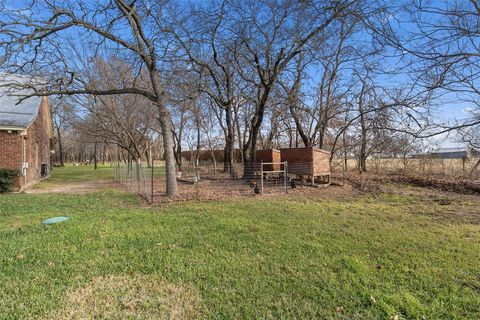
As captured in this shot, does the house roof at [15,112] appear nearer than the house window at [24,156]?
Yes

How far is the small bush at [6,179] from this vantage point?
11031 mm

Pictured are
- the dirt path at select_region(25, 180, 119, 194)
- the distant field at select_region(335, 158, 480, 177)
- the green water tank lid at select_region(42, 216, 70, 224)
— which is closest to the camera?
the green water tank lid at select_region(42, 216, 70, 224)

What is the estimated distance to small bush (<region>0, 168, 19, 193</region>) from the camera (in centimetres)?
1103

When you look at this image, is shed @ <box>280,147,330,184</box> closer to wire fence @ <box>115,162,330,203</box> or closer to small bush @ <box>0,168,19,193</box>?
wire fence @ <box>115,162,330,203</box>

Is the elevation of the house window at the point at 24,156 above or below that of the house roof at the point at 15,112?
below

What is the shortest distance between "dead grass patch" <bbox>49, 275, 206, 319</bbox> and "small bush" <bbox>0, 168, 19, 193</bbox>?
1082 centimetres

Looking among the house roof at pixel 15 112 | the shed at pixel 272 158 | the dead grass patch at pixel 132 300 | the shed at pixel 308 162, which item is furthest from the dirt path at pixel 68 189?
the dead grass patch at pixel 132 300

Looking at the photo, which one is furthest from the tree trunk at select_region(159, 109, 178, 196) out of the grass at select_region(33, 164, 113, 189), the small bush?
the grass at select_region(33, 164, 113, 189)

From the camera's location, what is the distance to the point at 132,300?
2.85 m

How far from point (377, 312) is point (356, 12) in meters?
2.94

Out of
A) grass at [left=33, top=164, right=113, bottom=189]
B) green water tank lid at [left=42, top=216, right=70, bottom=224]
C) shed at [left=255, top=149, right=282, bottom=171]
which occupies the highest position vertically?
shed at [left=255, top=149, right=282, bottom=171]

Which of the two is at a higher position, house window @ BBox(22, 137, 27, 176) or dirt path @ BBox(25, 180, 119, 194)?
house window @ BBox(22, 137, 27, 176)

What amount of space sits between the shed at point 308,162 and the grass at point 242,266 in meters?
5.81

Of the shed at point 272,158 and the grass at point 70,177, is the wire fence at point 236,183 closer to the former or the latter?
the shed at point 272,158
